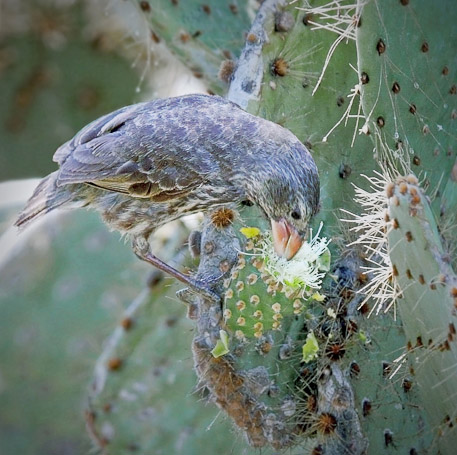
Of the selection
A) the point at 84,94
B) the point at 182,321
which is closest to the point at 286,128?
the point at 182,321

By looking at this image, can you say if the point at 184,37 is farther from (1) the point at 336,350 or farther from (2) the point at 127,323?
(1) the point at 336,350

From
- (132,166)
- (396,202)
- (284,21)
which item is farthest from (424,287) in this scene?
(132,166)

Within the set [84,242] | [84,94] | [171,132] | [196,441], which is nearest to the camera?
[171,132]

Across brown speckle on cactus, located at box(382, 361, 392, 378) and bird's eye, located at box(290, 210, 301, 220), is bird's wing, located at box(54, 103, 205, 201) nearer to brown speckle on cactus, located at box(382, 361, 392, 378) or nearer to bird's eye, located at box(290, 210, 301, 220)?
bird's eye, located at box(290, 210, 301, 220)

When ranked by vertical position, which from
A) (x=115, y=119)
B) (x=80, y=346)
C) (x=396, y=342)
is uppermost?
(x=115, y=119)

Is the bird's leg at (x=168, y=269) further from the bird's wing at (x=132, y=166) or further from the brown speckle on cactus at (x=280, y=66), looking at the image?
the brown speckle on cactus at (x=280, y=66)

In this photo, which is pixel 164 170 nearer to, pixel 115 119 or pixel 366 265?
pixel 115 119
